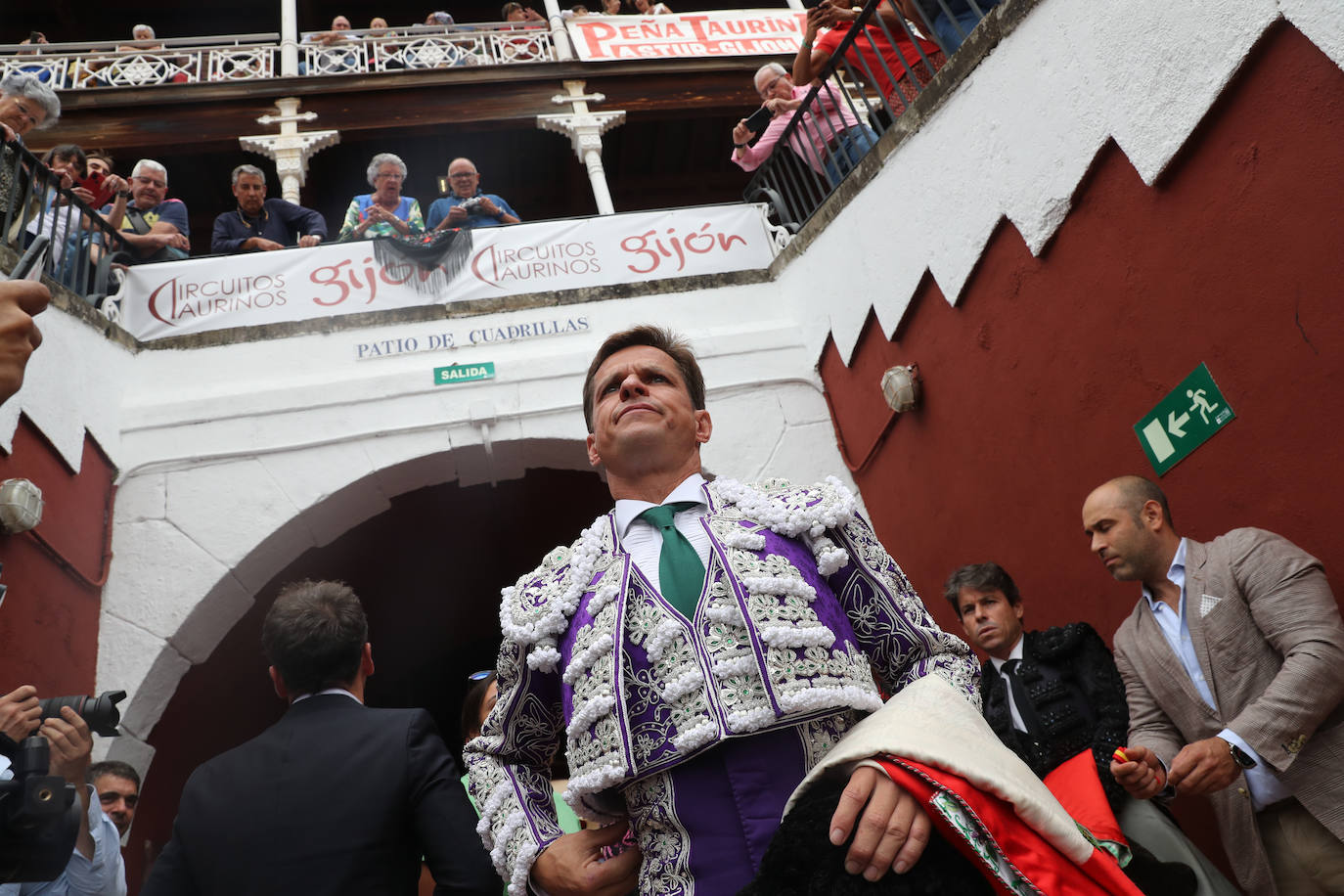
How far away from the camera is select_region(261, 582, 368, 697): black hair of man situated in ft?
6.76

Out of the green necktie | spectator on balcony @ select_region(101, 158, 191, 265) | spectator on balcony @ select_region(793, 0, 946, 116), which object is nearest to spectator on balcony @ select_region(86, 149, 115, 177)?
spectator on balcony @ select_region(101, 158, 191, 265)

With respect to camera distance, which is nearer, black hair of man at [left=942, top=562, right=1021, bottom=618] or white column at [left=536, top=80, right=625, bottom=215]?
black hair of man at [left=942, top=562, right=1021, bottom=618]

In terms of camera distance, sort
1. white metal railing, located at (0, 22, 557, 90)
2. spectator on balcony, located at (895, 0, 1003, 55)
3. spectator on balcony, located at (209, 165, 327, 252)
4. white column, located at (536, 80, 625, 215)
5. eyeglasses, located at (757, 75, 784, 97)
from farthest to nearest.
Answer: white metal railing, located at (0, 22, 557, 90)
white column, located at (536, 80, 625, 215)
eyeglasses, located at (757, 75, 784, 97)
spectator on balcony, located at (209, 165, 327, 252)
spectator on balcony, located at (895, 0, 1003, 55)

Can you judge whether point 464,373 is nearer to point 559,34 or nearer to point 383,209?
point 383,209

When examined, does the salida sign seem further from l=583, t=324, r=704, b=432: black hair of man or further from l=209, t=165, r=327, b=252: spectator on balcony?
l=583, t=324, r=704, b=432: black hair of man

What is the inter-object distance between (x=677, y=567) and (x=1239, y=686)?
157cm

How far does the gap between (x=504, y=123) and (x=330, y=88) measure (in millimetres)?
1659

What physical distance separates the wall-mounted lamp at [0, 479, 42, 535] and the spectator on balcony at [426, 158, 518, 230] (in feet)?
9.72

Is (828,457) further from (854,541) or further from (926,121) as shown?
(854,541)

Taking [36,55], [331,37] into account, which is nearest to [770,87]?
[331,37]

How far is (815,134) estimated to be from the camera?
5.45 meters

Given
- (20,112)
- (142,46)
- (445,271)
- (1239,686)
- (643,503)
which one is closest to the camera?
(643,503)

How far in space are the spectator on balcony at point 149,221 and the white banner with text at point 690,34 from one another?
4855mm

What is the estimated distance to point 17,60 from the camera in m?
→ 9.33
